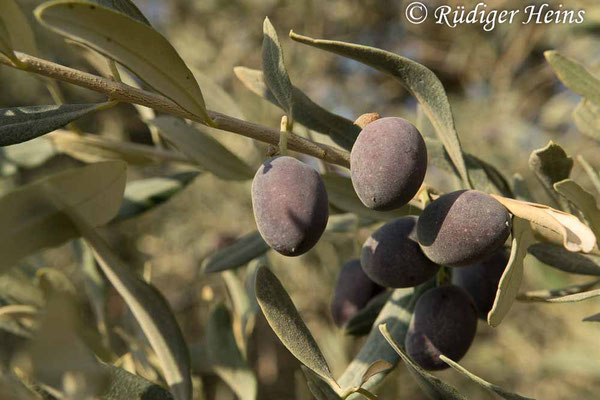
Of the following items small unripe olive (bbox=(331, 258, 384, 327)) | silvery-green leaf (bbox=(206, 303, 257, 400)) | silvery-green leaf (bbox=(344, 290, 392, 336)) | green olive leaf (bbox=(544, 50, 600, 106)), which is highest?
green olive leaf (bbox=(544, 50, 600, 106))

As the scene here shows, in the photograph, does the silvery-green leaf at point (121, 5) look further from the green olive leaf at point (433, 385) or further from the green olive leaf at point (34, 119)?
the green olive leaf at point (433, 385)

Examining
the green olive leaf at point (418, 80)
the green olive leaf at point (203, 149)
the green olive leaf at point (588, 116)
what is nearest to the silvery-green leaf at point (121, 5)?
the green olive leaf at point (418, 80)

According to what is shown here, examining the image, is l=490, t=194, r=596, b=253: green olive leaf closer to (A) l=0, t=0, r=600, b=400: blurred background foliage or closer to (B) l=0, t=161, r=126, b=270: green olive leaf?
(B) l=0, t=161, r=126, b=270: green olive leaf

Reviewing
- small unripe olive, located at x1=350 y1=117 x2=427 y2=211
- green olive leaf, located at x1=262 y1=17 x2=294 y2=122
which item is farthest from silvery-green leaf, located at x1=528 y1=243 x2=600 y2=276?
green olive leaf, located at x1=262 y1=17 x2=294 y2=122

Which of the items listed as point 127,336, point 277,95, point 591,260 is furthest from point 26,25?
point 591,260

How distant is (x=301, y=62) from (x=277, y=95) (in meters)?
2.25

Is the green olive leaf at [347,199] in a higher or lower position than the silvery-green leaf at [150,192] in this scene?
higher

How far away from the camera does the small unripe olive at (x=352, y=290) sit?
99 centimetres

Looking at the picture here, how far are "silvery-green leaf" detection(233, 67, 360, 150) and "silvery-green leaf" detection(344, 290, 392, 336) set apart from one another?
27 cm

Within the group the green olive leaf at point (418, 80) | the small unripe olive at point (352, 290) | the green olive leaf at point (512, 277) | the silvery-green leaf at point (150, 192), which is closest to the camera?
the green olive leaf at point (512, 277)

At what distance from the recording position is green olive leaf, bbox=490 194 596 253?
60 centimetres

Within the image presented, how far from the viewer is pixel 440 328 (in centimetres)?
80

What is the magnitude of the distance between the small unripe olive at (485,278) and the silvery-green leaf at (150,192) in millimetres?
579

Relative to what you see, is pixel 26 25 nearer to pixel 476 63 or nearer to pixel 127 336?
pixel 127 336
